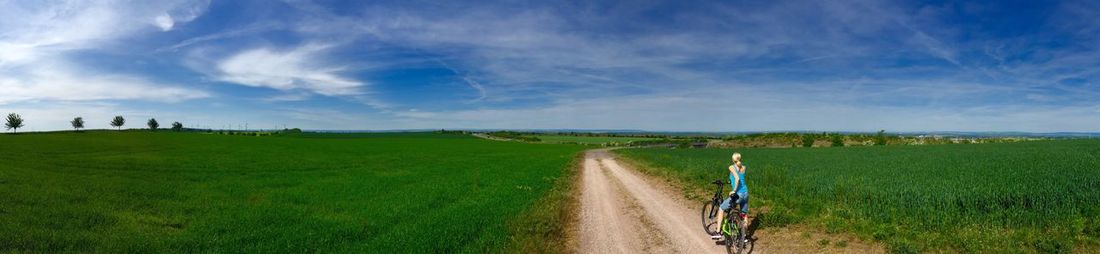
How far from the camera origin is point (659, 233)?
49.9 feet

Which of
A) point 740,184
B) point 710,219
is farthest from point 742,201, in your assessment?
point 710,219

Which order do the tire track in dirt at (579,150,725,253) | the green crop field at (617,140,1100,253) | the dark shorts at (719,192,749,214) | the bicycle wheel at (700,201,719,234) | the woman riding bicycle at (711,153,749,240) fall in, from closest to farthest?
the green crop field at (617,140,1100,253) → the woman riding bicycle at (711,153,749,240) → the dark shorts at (719,192,749,214) → the tire track in dirt at (579,150,725,253) → the bicycle wheel at (700,201,719,234)

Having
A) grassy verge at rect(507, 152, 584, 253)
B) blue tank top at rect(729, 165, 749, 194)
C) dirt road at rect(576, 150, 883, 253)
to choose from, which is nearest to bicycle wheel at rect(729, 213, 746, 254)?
dirt road at rect(576, 150, 883, 253)

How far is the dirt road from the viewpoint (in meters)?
13.2

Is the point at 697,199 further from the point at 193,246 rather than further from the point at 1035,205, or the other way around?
the point at 193,246

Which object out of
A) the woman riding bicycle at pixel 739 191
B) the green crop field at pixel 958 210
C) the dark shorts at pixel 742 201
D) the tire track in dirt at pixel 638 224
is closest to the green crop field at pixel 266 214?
the tire track in dirt at pixel 638 224

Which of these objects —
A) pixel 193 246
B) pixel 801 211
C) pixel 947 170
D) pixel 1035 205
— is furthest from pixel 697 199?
pixel 193 246

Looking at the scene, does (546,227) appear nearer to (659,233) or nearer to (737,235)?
(659,233)

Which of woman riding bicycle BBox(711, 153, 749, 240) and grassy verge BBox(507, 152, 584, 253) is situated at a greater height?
woman riding bicycle BBox(711, 153, 749, 240)

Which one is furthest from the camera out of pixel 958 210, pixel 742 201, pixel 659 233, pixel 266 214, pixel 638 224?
pixel 266 214

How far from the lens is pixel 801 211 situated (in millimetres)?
17125

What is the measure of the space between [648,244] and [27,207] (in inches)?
818

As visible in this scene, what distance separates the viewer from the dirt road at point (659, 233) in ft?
43.5

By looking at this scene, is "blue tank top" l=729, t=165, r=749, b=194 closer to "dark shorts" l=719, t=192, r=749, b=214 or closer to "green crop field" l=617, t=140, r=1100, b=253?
"dark shorts" l=719, t=192, r=749, b=214
